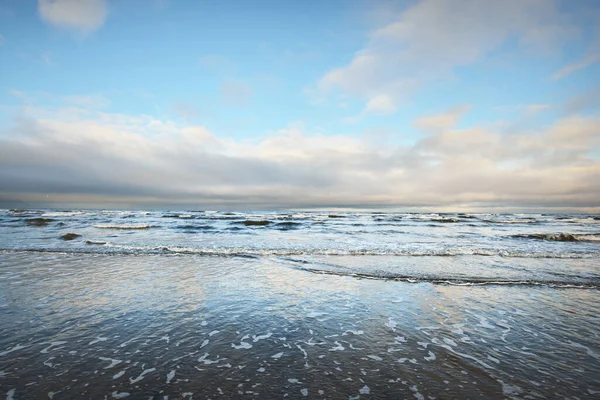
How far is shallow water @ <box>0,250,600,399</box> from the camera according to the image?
3.78 meters

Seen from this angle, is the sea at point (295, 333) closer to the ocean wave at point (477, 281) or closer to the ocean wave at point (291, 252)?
the ocean wave at point (477, 281)

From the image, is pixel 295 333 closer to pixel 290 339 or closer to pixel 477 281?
pixel 290 339

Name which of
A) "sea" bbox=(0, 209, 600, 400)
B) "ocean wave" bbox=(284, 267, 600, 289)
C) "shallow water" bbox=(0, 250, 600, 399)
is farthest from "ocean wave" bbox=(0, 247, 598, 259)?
"shallow water" bbox=(0, 250, 600, 399)

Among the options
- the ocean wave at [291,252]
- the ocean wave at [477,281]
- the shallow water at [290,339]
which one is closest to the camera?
→ the shallow water at [290,339]

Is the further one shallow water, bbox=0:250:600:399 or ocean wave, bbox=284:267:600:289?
ocean wave, bbox=284:267:600:289

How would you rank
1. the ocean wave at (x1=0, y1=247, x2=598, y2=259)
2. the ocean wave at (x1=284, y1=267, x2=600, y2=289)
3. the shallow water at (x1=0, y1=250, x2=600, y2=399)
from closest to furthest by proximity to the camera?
the shallow water at (x1=0, y1=250, x2=600, y2=399), the ocean wave at (x1=284, y1=267, x2=600, y2=289), the ocean wave at (x1=0, y1=247, x2=598, y2=259)

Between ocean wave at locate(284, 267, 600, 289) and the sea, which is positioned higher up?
the sea

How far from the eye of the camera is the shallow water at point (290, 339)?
3775 millimetres

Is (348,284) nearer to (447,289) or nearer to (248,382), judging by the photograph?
(447,289)

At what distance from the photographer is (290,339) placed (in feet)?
17.0

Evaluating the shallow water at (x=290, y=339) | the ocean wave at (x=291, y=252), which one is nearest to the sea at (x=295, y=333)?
the shallow water at (x=290, y=339)

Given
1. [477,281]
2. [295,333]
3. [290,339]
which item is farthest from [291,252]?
[290,339]

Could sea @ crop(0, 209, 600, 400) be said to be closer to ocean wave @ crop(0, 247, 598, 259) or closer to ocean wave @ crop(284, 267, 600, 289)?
ocean wave @ crop(284, 267, 600, 289)

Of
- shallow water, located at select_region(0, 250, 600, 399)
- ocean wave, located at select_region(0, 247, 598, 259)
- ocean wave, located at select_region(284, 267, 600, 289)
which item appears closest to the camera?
shallow water, located at select_region(0, 250, 600, 399)
